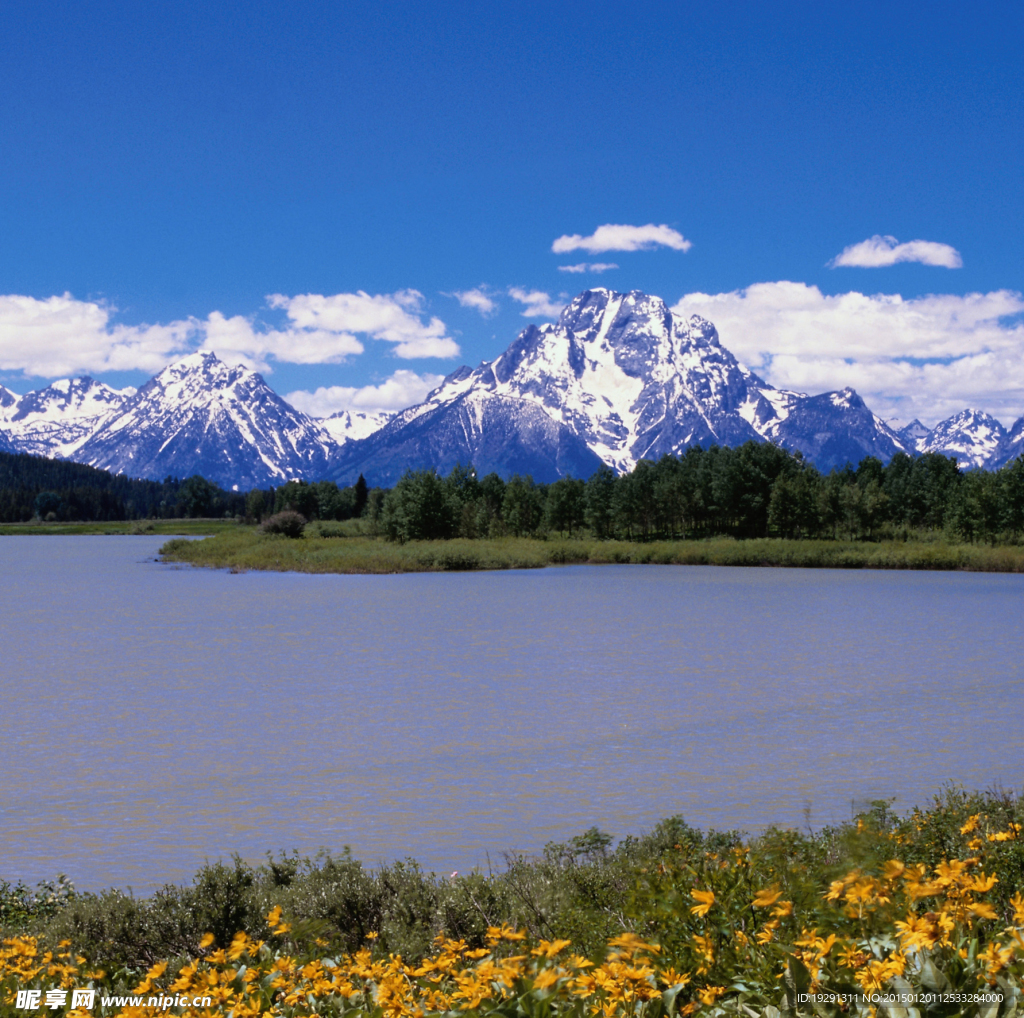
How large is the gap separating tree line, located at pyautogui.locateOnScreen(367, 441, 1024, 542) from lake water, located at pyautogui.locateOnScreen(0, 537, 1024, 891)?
65.8 m

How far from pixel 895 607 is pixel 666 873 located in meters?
47.1

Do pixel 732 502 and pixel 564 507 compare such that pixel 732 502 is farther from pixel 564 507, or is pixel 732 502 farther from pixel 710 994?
pixel 710 994

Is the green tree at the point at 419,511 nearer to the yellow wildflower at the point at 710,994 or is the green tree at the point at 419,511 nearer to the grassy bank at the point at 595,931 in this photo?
the grassy bank at the point at 595,931

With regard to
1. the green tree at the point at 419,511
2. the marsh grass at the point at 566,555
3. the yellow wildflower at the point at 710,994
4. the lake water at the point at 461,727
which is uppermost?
the green tree at the point at 419,511

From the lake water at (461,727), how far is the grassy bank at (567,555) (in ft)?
133

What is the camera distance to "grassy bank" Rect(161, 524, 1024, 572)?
8575 cm

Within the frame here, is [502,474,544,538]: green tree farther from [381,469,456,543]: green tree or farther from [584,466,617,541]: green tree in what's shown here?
[381,469,456,543]: green tree

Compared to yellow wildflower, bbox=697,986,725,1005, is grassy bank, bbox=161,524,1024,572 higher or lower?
lower

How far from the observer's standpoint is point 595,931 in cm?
697

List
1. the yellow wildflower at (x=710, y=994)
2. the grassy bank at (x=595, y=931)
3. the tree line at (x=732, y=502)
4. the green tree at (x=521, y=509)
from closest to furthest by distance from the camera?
the grassy bank at (x=595, y=931) → the yellow wildflower at (x=710, y=994) → the tree line at (x=732, y=502) → the green tree at (x=521, y=509)

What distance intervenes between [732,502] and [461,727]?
371 ft

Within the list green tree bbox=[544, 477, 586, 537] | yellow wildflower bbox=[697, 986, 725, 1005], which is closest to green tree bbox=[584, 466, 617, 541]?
green tree bbox=[544, 477, 586, 537]

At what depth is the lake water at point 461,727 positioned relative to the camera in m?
13.6

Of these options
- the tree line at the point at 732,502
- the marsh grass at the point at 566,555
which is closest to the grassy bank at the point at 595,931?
the marsh grass at the point at 566,555
